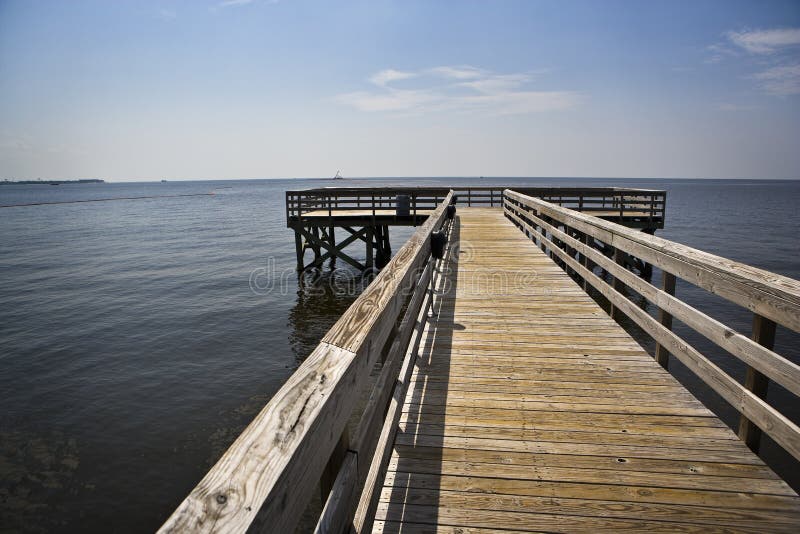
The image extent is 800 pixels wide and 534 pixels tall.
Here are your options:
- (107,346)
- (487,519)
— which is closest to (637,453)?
(487,519)

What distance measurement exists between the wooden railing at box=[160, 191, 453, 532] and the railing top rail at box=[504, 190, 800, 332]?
1773 millimetres

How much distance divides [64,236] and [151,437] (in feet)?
105

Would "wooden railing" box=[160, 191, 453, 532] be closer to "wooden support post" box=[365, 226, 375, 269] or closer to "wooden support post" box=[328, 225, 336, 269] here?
"wooden support post" box=[365, 226, 375, 269]

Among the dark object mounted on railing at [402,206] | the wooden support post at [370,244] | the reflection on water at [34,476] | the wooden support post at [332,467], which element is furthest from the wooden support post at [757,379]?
the wooden support post at [370,244]

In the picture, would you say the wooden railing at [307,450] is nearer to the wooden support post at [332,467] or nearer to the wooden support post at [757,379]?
the wooden support post at [332,467]

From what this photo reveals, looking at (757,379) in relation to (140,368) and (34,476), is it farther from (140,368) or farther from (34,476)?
(140,368)

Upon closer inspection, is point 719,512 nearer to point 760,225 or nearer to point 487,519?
point 487,519

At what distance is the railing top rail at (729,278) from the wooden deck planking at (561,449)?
2.78 feet

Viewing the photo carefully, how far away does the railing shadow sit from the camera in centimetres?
220

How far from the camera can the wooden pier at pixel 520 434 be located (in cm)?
111

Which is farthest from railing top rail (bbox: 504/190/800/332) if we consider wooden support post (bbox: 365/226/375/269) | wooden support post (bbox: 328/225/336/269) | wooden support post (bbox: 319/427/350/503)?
wooden support post (bbox: 328/225/336/269)

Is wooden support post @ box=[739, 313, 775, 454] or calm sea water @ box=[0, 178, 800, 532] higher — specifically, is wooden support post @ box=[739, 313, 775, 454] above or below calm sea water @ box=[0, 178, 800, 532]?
above

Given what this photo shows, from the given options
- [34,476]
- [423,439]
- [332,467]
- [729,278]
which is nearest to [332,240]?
[34,476]

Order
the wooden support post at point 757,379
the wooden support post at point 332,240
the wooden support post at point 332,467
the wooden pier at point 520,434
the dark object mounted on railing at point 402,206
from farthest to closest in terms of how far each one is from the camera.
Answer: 1. the wooden support post at point 332,240
2. the dark object mounted on railing at point 402,206
3. the wooden support post at point 757,379
4. the wooden support post at point 332,467
5. the wooden pier at point 520,434
